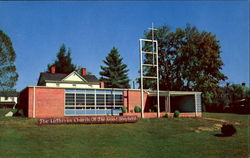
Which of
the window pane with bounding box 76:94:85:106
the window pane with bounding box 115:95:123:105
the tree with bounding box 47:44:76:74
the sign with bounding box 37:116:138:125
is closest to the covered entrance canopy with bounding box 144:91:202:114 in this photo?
the window pane with bounding box 115:95:123:105

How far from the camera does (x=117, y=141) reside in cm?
1945

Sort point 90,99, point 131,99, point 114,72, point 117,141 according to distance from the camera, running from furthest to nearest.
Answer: point 114,72
point 131,99
point 90,99
point 117,141

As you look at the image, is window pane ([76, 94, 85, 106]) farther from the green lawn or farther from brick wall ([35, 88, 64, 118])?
the green lawn

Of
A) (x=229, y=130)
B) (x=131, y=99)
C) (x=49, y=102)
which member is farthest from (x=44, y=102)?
(x=229, y=130)

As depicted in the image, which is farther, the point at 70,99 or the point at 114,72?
the point at 114,72

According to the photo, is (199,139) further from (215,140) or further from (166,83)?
(166,83)

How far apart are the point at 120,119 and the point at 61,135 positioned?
28.0 feet

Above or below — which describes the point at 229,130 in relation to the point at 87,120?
below

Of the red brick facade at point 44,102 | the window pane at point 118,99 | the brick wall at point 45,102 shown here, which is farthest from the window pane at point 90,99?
the window pane at point 118,99

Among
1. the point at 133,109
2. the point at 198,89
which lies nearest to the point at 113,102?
the point at 133,109

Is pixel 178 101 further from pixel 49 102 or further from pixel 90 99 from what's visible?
pixel 49 102

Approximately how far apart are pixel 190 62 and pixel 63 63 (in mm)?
34235

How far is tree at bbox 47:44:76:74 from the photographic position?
70525 millimetres

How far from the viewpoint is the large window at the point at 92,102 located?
105 feet
